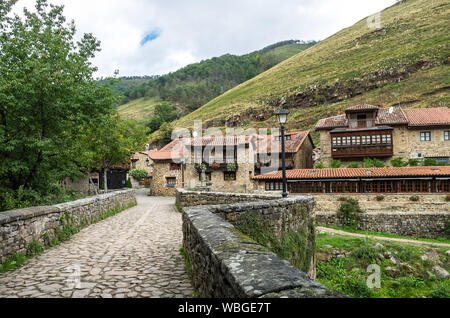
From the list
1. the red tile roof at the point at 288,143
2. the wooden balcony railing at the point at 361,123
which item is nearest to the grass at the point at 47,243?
the red tile roof at the point at 288,143

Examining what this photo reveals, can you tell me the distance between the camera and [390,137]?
33594mm

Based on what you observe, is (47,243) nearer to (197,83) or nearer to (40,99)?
(40,99)

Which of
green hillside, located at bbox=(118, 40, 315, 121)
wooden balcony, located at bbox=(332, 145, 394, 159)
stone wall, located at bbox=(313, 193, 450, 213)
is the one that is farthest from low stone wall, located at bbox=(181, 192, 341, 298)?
green hillside, located at bbox=(118, 40, 315, 121)

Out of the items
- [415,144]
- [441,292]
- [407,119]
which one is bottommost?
[441,292]

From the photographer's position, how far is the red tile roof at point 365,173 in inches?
910

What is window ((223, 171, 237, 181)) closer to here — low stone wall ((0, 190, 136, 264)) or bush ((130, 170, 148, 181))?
bush ((130, 170, 148, 181))

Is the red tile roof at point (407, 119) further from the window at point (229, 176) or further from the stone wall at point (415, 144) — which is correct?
the window at point (229, 176)

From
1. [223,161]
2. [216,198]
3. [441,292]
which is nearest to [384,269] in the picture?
[441,292]

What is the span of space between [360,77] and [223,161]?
4754 cm

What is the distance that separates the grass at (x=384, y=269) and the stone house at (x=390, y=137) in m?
16.6

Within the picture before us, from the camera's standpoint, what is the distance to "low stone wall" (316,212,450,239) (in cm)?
2305

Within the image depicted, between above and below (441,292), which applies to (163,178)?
above
